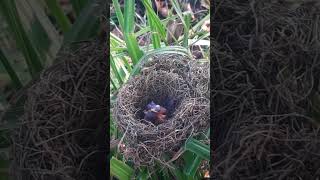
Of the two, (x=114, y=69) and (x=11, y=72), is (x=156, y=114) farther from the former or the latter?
(x=11, y=72)

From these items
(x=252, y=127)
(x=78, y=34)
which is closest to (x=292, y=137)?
(x=252, y=127)

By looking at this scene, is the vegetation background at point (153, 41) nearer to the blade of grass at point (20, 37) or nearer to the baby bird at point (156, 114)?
the baby bird at point (156, 114)

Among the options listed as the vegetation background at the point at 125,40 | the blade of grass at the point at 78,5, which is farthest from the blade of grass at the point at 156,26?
the blade of grass at the point at 78,5

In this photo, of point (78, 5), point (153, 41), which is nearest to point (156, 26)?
point (153, 41)

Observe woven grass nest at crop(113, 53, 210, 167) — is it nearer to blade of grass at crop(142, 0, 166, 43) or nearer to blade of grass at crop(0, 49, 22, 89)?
blade of grass at crop(142, 0, 166, 43)

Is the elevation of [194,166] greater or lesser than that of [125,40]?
lesser

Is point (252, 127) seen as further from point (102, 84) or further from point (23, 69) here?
point (23, 69)
